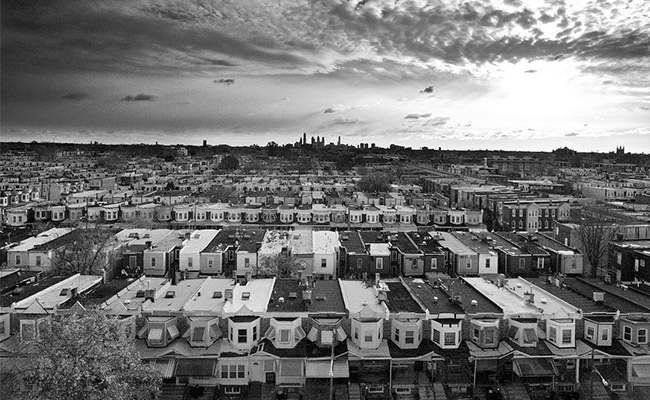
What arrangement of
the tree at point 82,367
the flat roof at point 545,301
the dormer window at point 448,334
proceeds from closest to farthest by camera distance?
the tree at point 82,367, the dormer window at point 448,334, the flat roof at point 545,301

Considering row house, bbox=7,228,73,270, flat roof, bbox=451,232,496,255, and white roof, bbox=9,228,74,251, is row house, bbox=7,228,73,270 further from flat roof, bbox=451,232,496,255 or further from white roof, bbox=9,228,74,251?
flat roof, bbox=451,232,496,255

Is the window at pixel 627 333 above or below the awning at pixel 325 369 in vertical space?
above

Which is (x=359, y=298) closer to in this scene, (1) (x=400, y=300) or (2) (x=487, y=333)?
(1) (x=400, y=300)

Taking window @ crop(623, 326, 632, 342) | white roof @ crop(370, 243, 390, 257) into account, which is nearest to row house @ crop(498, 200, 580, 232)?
white roof @ crop(370, 243, 390, 257)

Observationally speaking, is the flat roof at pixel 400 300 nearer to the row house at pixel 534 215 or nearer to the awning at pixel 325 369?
the awning at pixel 325 369

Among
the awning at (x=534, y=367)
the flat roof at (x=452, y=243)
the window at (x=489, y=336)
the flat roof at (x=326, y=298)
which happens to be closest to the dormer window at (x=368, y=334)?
the flat roof at (x=326, y=298)

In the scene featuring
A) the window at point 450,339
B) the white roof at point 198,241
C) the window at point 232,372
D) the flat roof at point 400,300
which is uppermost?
the white roof at point 198,241

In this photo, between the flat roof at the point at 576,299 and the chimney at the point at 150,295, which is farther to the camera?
the chimney at the point at 150,295
